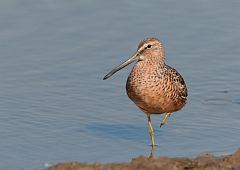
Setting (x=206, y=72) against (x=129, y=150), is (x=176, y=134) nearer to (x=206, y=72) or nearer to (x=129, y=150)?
(x=129, y=150)

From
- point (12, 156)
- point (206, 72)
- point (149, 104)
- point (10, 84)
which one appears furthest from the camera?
point (206, 72)

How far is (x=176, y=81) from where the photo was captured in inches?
353

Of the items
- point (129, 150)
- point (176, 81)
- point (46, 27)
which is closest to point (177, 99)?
point (176, 81)

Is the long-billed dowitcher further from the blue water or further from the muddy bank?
the muddy bank

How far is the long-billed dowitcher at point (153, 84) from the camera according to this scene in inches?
341

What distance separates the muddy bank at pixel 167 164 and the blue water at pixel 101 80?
0.91m

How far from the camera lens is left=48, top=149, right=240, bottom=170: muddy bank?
6.74m

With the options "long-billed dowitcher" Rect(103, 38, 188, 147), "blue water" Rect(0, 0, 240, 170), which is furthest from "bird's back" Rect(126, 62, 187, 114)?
"blue water" Rect(0, 0, 240, 170)

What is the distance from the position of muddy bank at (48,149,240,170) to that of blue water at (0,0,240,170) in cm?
91

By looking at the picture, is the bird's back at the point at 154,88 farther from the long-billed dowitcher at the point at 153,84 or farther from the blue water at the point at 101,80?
the blue water at the point at 101,80

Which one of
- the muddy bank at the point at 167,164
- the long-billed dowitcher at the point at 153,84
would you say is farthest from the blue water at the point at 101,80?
the muddy bank at the point at 167,164

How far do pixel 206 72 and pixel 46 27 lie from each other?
252 cm

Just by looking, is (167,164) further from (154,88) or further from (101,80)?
(101,80)

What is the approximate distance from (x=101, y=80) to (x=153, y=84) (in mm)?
1852
